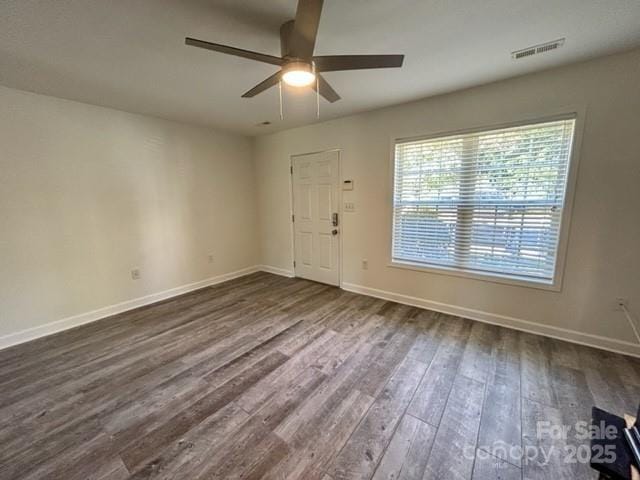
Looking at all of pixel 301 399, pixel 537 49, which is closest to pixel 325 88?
pixel 537 49

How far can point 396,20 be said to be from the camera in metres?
1.63

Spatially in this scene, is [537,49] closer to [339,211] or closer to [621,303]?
[621,303]

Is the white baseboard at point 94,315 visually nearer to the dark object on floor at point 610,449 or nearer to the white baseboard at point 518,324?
the white baseboard at point 518,324

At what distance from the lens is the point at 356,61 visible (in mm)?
1559

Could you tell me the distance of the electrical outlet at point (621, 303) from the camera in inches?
87.3

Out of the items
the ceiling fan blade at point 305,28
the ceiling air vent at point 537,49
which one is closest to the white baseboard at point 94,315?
the ceiling fan blade at point 305,28

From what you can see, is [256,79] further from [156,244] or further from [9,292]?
[9,292]

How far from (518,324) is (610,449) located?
6.62 ft

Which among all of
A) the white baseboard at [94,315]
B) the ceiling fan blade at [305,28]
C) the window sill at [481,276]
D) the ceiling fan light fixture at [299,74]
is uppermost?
the ceiling fan blade at [305,28]

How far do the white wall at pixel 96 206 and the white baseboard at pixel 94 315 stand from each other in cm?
2

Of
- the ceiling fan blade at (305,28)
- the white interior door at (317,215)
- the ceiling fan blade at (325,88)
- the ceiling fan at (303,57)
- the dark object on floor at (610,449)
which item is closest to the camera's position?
the dark object on floor at (610,449)

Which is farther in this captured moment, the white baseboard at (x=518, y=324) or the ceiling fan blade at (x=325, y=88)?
the white baseboard at (x=518, y=324)

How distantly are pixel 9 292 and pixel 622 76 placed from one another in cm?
575

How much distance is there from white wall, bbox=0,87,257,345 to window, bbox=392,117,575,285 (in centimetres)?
294
